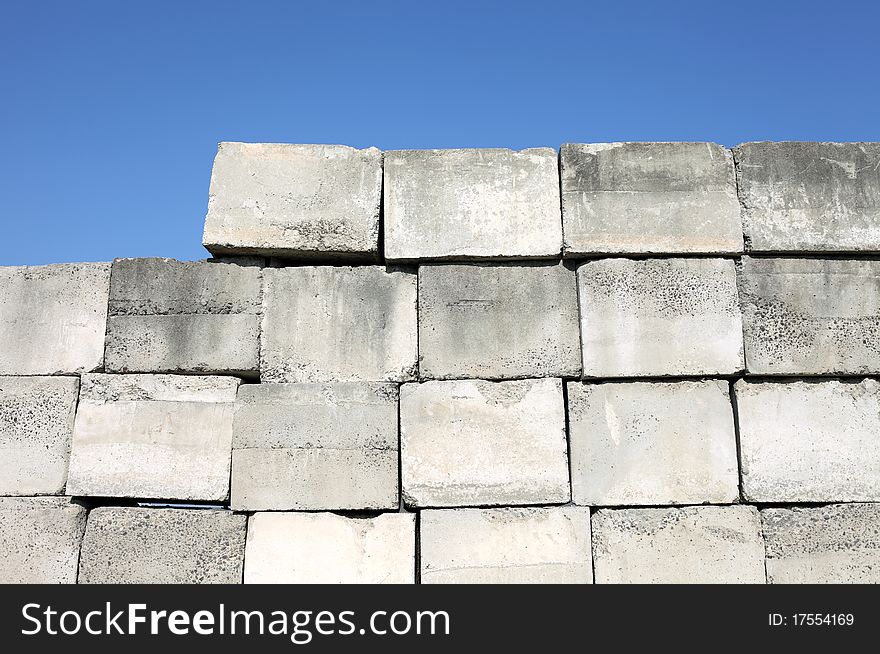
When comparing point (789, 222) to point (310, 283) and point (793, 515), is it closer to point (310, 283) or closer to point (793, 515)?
point (793, 515)

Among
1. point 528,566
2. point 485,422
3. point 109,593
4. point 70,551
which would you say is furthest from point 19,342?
point 528,566

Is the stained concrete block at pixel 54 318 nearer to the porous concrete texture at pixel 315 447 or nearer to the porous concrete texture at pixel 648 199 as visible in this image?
the porous concrete texture at pixel 315 447

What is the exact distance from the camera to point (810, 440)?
16.4 ft

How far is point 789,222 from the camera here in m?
5.19

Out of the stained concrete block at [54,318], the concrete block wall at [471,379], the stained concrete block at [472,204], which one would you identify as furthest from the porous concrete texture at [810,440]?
the stained concrete block at [54,318]

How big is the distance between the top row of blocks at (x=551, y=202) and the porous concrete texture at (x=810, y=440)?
86 centimetres

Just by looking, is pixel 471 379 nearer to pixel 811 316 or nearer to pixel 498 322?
pixel 498 322

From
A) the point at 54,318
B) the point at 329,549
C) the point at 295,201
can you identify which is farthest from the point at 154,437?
the point at 295,201

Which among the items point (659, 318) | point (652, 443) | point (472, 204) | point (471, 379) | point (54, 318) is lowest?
point (652, 443)

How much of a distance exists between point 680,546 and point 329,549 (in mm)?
1997

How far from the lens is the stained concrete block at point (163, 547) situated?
195 inches

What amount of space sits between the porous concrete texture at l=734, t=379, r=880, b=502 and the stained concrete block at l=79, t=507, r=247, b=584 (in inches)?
118

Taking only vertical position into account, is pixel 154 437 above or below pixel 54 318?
below

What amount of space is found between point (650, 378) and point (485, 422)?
1.00 metres
